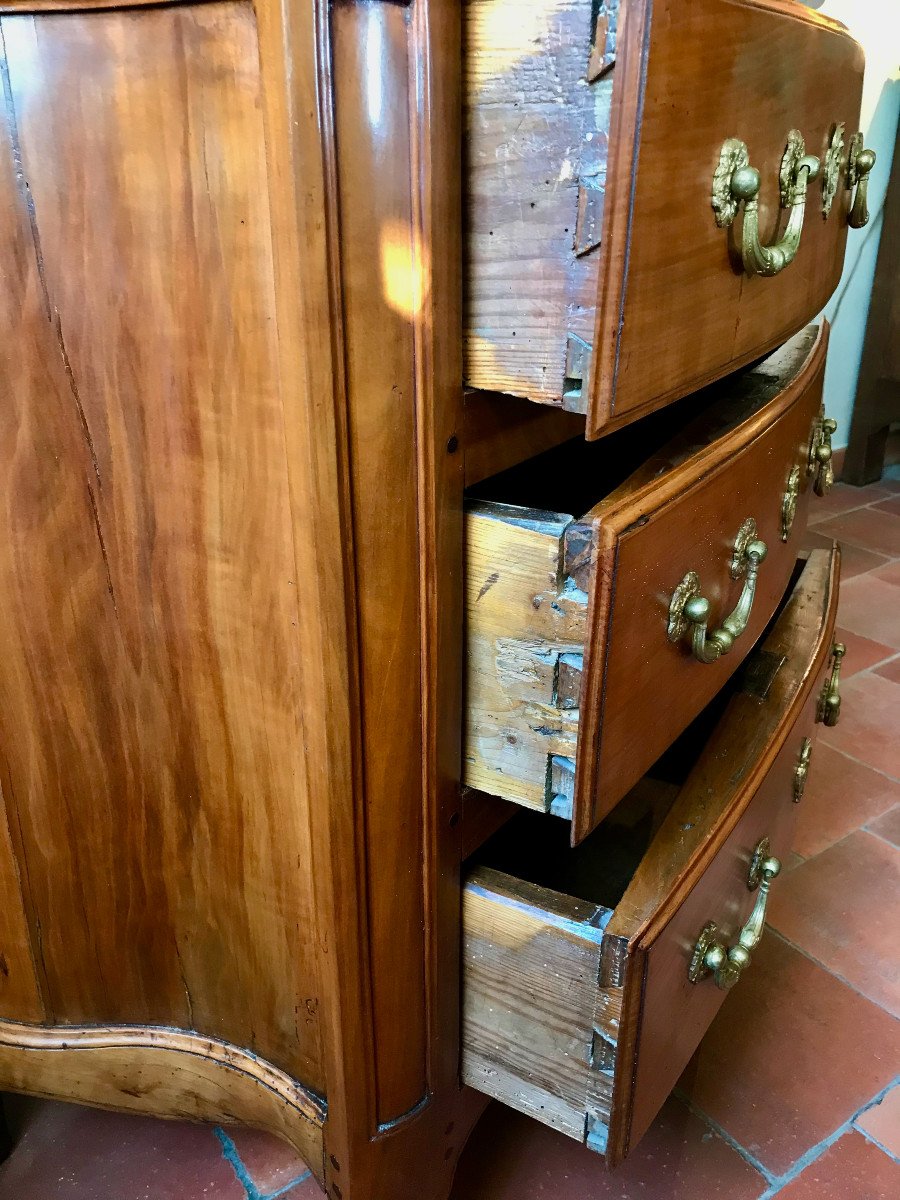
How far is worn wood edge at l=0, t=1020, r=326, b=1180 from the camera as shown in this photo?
2.28 feet

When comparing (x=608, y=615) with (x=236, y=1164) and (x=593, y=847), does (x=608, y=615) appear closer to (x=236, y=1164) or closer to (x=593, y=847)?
(x=593, y=847)

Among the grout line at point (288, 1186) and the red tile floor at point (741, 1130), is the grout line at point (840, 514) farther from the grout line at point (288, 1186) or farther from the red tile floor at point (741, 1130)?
the grout line at point (288, 1186)

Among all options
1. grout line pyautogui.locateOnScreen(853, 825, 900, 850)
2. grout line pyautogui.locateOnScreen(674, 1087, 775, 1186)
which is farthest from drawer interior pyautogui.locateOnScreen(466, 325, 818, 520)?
grout line pyautogui.locateOnScreen(853, 825, 900, 850)

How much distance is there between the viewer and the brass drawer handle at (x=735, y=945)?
68cm

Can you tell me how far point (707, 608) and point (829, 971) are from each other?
→ 28.3 inches

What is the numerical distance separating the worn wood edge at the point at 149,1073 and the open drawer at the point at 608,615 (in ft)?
0.98

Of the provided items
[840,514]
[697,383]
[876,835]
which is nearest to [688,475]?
[697,383]

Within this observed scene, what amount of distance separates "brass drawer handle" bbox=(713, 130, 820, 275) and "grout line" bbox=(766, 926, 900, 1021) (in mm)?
832

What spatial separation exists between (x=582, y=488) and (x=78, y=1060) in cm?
61

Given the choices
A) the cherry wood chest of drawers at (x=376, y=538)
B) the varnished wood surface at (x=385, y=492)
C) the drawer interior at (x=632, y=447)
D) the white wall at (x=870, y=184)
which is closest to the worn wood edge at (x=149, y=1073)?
the cherry wood chest of drawers at (x=376, y=538)

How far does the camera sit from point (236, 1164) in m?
0.87

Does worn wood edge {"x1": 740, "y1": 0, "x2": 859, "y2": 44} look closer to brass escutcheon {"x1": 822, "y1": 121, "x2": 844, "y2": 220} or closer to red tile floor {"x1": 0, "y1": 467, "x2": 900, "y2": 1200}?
brass escutcheon {"x1": 822, "y1": 121, "x2": 844, "y2": 220}

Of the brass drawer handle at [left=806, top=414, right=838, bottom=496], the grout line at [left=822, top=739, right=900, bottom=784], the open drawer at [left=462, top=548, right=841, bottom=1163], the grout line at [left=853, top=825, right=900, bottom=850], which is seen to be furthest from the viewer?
the grout line at [left=822, top=739, right=900, bottom=784]

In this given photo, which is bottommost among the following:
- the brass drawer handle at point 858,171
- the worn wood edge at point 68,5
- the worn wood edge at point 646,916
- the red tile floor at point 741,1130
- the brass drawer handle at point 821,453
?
the red tile floor at point 741,1130
